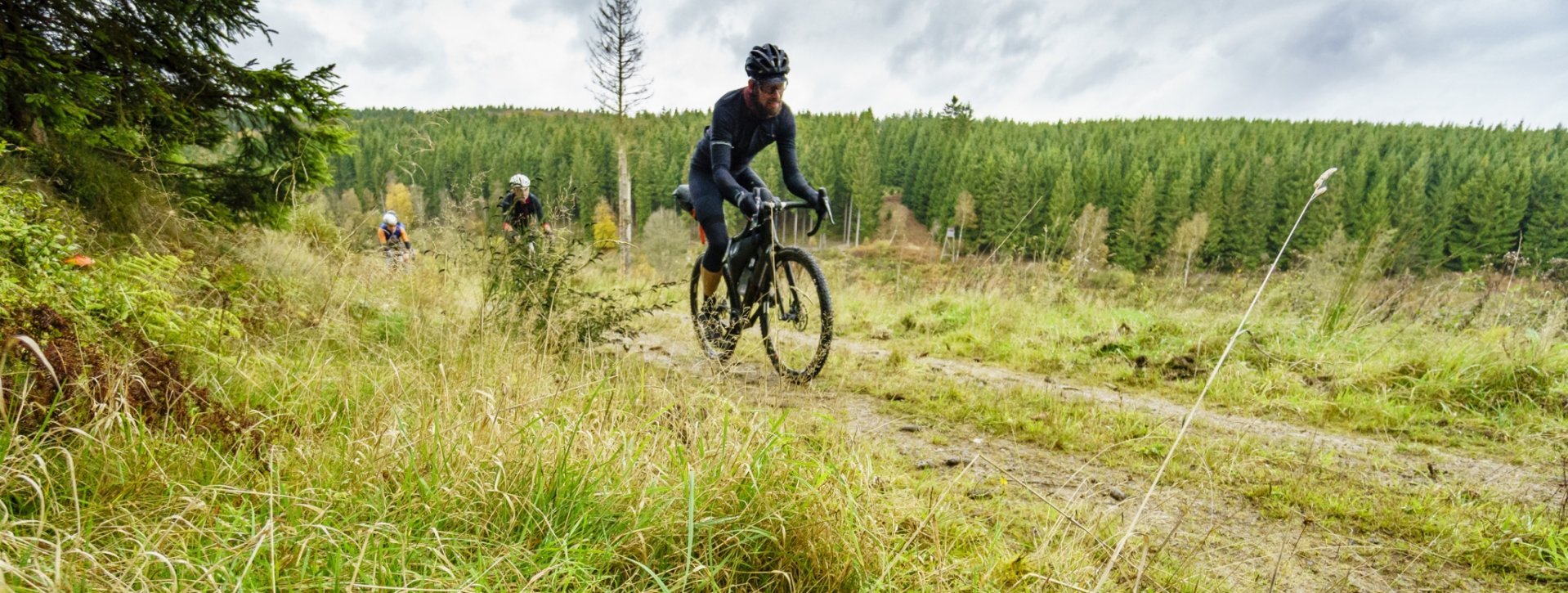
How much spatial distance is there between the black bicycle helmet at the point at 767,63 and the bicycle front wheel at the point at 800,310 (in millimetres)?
1177

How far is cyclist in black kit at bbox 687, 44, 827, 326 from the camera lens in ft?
14.0

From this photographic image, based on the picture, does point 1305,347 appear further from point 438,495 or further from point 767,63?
point 438,495

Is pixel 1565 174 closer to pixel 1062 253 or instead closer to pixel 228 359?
pixel 1062 253

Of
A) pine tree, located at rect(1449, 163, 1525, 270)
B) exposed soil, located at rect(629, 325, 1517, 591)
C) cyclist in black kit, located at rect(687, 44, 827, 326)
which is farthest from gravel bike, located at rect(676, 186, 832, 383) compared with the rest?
pine tree, located at rect(1449, 163, 1525, 270)

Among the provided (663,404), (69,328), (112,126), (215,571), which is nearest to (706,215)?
(663,404)

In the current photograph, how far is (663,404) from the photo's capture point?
95.0 inches

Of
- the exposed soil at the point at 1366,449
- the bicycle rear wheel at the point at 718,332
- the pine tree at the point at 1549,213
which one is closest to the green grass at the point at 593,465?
the exposed soil at the point at 1366,449

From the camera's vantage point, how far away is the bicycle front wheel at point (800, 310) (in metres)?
3.96

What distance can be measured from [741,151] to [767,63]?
73cm

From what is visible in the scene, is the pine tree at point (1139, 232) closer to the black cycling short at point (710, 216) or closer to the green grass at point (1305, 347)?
the green grass at point (1305, 347)

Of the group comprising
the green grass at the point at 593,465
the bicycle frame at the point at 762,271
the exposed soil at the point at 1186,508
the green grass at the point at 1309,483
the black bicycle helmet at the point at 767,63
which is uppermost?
the black bicycle helmet at the point at 767,63

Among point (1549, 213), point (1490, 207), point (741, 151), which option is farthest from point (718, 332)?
point (1549, 213)

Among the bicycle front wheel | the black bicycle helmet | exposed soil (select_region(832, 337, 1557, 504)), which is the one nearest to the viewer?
exposed soil (select_region(832, 337, 1557, 504))

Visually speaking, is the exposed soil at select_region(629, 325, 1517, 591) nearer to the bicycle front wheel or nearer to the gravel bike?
the bicycle front wheel
